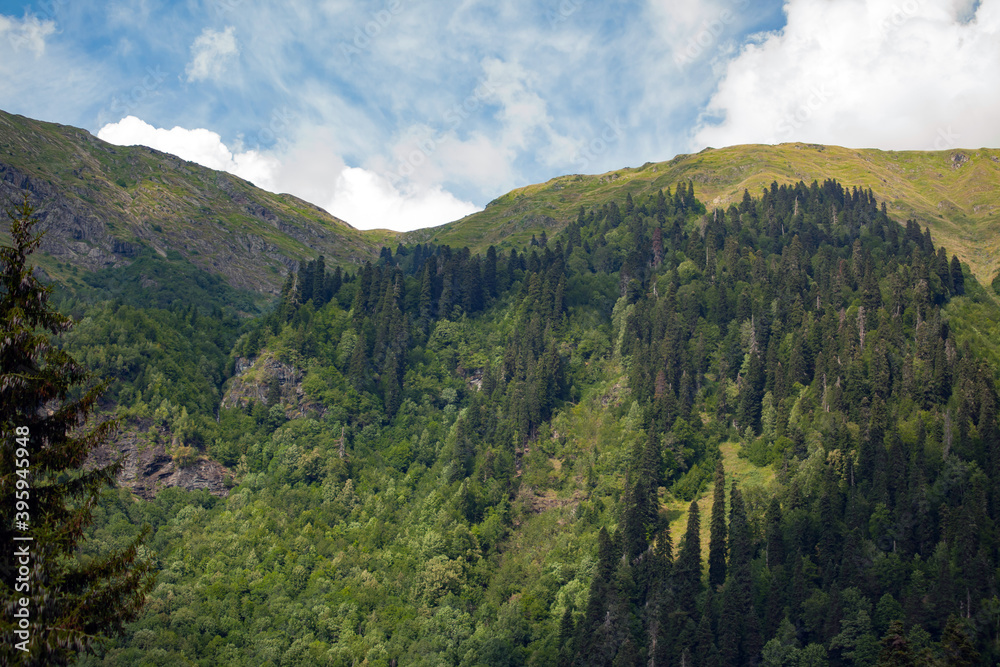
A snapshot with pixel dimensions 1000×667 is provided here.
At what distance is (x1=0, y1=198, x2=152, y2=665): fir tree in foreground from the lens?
73.5ft

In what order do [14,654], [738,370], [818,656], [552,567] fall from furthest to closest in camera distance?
[738,370] → [552,567] → [818,656] → [14,654]

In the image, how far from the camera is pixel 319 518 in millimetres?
164000

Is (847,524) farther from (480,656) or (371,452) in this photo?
(371,452)

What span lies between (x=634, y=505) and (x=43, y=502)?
126990 millimetres

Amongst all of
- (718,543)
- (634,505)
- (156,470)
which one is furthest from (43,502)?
(156,470)

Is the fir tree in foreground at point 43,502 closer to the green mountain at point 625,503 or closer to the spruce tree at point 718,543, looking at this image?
the green mountain at point 625,503

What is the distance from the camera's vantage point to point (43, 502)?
2361cm

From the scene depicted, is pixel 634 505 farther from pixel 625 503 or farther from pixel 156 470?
pixel 156 470

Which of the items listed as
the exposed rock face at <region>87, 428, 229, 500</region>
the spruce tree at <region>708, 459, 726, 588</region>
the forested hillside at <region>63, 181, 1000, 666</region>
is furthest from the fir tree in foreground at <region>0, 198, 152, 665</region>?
the exposed rock face at <region>87, 428, 229, 500</region>

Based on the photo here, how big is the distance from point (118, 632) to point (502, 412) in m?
167

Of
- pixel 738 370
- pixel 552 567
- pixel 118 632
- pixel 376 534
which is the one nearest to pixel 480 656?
pixel 552 567

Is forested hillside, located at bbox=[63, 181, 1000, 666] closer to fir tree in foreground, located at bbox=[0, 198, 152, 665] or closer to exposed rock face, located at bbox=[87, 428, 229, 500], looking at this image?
exposed rock face, located at bbox=[87, 428, 229, 500]

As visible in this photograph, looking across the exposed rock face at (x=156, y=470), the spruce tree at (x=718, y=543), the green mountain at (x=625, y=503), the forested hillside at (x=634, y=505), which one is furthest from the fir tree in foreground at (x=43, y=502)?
the exposed rock face at (x=156, y=470)

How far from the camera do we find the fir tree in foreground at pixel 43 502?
22406mm
